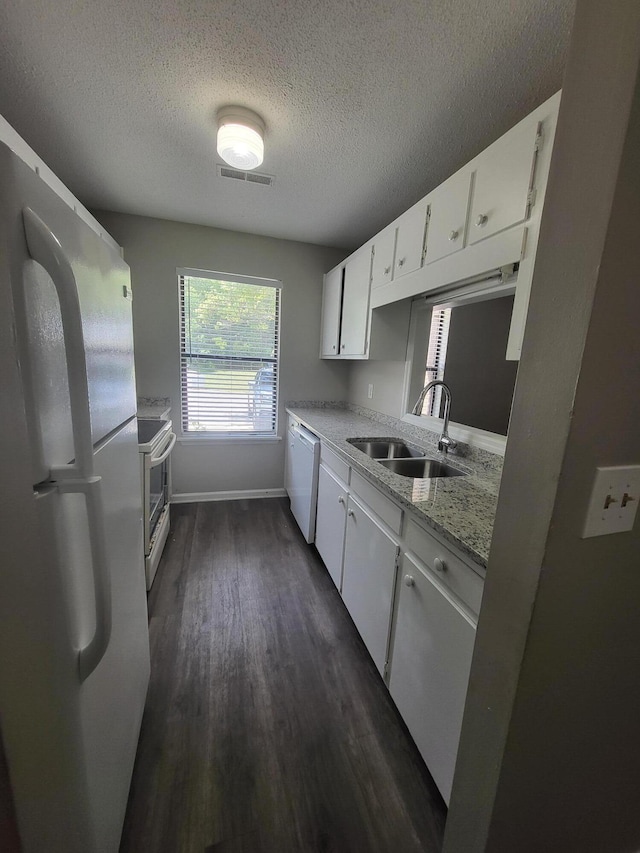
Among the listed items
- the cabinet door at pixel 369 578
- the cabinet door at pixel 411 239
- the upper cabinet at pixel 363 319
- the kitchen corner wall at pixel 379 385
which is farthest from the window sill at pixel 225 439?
the cabinet door at pixel 411 239

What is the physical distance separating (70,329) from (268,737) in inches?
62.5

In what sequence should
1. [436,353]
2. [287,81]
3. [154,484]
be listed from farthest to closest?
[154,484], [436,353], [287,81]

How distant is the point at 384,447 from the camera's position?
7.70 ft

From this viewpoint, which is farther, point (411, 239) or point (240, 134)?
point (411, 239)

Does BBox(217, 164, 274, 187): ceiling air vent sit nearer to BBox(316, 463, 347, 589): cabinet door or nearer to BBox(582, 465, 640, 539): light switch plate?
BBox(316, 463, 347, 589): cabinet door

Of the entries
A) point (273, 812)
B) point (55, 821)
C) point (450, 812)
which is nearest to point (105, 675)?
point (55, 821)

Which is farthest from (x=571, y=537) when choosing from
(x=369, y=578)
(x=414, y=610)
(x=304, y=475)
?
(x=304, y=475)

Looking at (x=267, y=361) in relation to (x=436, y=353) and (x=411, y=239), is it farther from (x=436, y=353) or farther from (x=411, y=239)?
(x=411, y=239)

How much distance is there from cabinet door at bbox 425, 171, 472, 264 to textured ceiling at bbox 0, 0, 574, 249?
12.4 inches

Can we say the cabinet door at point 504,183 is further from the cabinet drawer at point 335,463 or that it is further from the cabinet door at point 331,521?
the cabinet door at point 331,521

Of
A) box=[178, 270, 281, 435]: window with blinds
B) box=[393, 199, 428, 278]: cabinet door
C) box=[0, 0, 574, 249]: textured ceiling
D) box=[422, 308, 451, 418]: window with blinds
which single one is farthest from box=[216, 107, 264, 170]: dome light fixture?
box=[178, 270, 281, 435]: window with blinds

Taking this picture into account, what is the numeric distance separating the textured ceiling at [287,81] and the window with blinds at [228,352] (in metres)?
1.01

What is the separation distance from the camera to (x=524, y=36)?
1.17 metres

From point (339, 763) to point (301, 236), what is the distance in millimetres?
3560
